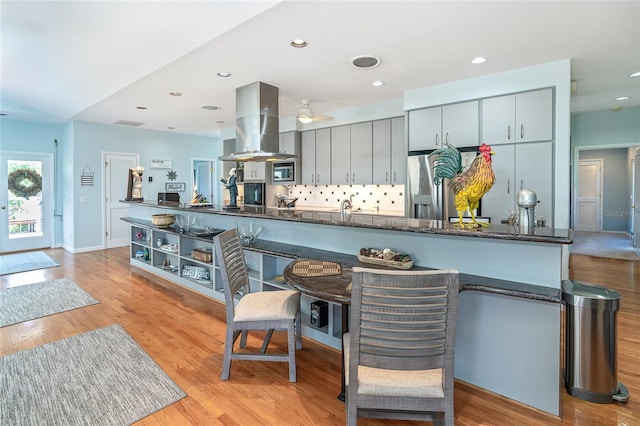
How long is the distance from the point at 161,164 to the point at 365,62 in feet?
20.1

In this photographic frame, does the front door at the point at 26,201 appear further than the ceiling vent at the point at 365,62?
Yes

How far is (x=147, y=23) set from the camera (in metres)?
2.85

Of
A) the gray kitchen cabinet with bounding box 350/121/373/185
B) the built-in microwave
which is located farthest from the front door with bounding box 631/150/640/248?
the built-in microwave

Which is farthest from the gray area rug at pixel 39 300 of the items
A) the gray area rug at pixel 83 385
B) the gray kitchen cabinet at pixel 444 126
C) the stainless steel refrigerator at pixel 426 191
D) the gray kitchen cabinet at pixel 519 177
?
the gray kitchen cabinet at pixel 519 177

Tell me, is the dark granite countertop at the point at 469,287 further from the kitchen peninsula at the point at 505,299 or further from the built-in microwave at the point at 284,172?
the built-in microwave at the point at 284,172

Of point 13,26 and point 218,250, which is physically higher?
point 13,26

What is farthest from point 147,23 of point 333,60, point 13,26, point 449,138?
point 449,138

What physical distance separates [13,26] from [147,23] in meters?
1.34

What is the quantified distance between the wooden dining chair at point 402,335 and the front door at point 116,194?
7.27 meters

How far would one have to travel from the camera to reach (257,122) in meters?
4.04

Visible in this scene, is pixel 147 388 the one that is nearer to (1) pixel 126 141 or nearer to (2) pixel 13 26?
(2) pixel 13 26

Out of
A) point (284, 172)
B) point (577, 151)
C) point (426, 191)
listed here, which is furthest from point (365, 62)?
point (577, 151)

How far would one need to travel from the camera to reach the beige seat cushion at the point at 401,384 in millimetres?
1493

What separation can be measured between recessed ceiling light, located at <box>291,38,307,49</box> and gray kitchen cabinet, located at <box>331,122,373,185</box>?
2.62 metres
